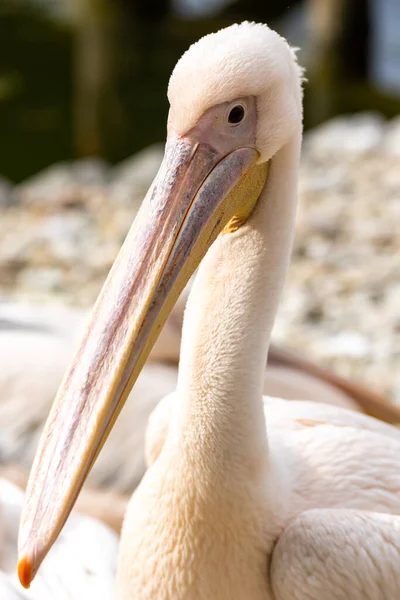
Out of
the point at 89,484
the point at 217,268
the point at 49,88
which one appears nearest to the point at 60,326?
the point at 89,484

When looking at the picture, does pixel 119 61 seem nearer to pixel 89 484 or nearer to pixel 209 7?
pixel 209 7

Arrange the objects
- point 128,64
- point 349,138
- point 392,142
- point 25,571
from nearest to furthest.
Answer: point 25,571 → point 392,142 → point 349,138 → point 128,64

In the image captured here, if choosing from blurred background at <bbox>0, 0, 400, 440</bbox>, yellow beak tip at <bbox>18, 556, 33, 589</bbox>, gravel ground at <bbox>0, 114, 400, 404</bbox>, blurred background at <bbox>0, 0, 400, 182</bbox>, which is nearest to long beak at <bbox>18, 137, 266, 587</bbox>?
yellow beak tip at <bbox>18, 556, 33, 589</bbox>

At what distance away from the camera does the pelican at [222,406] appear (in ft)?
5.16

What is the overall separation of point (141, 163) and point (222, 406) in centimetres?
413

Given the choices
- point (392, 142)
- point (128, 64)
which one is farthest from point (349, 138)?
point (128, 64)

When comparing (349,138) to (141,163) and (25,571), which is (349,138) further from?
(25,571)

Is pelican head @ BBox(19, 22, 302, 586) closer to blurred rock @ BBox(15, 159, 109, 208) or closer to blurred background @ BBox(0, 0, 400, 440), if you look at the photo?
blurred background @ BBox(0, 0, 400, 440)

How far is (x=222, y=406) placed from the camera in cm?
174

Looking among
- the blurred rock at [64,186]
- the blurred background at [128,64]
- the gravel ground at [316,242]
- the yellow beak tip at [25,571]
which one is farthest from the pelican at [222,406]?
the blurred background at [128,64]

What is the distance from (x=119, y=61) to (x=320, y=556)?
7.91 m

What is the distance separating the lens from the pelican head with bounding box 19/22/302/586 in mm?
1538

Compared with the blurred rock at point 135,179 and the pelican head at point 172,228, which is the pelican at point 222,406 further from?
the blurred rock at point 135,179

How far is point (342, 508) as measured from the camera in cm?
175
